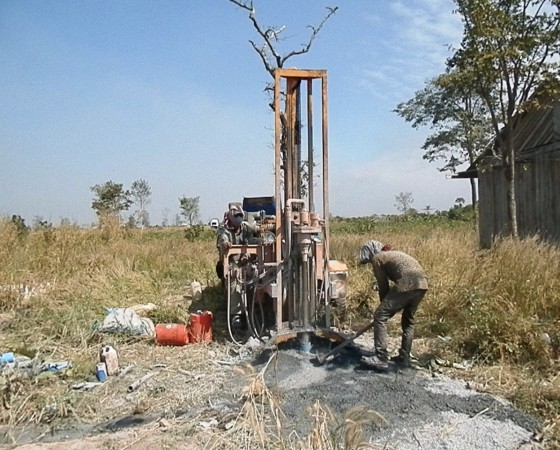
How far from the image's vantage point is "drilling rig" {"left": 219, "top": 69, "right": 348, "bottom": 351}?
18.3 feet

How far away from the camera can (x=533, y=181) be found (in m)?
11.3

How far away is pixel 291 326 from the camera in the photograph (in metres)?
5.56

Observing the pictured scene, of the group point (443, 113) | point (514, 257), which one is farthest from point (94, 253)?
point (443, 113)

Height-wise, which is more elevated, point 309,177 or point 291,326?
point 309,177

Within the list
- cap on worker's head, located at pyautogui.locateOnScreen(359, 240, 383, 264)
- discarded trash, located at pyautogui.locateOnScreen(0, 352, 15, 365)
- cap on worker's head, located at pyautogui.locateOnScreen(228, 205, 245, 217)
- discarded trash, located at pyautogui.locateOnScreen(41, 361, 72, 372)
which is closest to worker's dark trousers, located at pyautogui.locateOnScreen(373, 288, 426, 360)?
cap on worker's head, located at pyautogui.locateOnScreen(359, 240, 383, 264)

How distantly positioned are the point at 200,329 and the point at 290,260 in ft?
5.20

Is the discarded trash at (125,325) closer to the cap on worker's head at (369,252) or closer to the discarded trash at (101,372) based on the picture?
the discarded trash at (101,372)

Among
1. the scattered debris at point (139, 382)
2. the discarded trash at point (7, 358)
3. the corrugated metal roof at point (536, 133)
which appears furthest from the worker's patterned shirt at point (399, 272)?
the corrugated metal roof at point (536, 133)

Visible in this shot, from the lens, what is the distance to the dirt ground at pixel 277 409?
140 inches

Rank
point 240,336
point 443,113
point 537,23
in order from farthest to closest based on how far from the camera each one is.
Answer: point 443,113
point 537,23
point 240,336

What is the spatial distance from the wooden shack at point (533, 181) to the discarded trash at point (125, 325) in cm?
703

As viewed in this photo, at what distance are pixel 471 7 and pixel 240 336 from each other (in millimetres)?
6958

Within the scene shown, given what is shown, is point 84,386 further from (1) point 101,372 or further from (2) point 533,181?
(2) point 533,181

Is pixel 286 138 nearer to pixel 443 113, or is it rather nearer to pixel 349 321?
pixel 349 321
